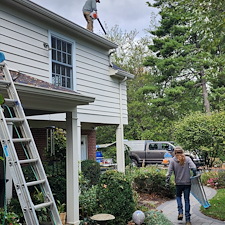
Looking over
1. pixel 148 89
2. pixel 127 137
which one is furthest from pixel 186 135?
pixel 127 137

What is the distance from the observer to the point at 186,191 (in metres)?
6.09

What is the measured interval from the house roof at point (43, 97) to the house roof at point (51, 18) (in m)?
3.36

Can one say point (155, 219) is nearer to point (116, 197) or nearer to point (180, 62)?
point (116, 197)

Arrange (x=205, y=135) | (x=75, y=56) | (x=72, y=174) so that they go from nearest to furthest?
(x=72, y=174), (x=75, y=56), (x=205, y=135)

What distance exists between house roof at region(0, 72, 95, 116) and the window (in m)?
3.57

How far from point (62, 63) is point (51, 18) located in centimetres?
142

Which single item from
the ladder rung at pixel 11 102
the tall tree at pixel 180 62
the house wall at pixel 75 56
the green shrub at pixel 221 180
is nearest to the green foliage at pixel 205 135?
the green shrub at pixel 221 180

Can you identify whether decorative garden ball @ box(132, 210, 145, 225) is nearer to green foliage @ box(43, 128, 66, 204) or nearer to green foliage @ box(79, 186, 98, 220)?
green foliage @ box(79, 186, 98, 220)

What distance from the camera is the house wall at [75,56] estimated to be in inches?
288

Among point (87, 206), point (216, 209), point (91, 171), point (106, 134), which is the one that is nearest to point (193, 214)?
point (216, 209)

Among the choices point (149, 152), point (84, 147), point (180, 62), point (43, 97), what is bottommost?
point (149, 152)

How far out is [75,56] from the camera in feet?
30.8

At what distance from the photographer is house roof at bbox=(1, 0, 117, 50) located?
24.2 feet

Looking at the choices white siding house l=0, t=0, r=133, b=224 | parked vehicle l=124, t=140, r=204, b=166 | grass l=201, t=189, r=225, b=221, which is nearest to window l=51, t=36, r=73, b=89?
white siding house l=0, t=0, r=133, b=224
